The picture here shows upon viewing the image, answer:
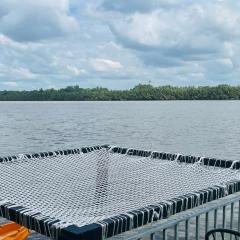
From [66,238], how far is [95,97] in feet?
406

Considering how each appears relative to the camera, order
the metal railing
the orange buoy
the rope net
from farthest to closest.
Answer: the orange buoy → the rope net → the metal railing

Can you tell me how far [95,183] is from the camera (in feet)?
21.6

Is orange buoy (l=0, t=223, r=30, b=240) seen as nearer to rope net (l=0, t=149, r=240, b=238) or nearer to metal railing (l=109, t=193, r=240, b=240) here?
rope net (l=0, t=149, r=240, b=238)

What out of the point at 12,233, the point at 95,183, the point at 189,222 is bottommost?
the point at 12,233

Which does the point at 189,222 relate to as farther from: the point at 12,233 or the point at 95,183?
the point at 12,233

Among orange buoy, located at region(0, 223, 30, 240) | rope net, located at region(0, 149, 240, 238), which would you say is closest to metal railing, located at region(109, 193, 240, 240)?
rope net, located at region(0, 149, 240, 238)

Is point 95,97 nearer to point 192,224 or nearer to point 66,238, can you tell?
point 192,224

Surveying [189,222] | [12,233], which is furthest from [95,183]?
[189,222]

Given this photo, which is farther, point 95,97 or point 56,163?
Result: point 95,97

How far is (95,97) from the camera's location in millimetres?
126562

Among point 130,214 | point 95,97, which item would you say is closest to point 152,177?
point 130,214

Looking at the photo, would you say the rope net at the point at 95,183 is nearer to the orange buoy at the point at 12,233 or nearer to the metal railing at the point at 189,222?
the metal railing at the point at 189,222

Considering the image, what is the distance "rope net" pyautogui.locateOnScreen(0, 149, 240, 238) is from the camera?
4574 millimetres

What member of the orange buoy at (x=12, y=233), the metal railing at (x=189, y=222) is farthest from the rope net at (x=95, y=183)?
the orange buoy at (x=12, y=233)
